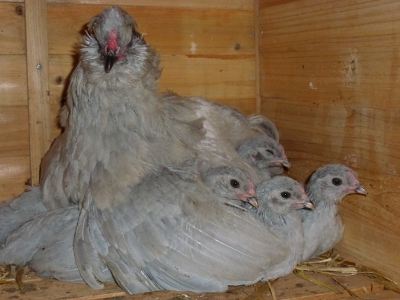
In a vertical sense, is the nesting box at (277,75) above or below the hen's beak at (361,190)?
above

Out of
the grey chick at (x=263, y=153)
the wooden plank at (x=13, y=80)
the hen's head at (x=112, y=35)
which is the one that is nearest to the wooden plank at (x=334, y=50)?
the grey chick at (x=263, y=153)

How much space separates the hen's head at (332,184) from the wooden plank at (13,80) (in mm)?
1479

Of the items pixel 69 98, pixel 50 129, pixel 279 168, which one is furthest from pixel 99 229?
pixel 279 168

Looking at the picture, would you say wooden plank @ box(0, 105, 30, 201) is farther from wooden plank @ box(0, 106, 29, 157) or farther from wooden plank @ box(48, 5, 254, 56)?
wooden plank @ box(48, 5, 254, 56)

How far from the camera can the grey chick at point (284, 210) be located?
7.63ft

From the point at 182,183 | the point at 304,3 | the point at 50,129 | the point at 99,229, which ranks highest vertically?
the point at 304,3

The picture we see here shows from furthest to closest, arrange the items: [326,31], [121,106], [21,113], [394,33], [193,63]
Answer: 1. [193,63]
2. [21,113]
3. [326,31]
4. [121,106]
5. [394,33]

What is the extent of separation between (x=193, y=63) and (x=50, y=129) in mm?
840

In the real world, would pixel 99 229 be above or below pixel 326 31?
below

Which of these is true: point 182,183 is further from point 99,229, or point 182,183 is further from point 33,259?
point 33,259

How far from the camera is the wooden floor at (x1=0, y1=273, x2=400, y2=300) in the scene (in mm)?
2168

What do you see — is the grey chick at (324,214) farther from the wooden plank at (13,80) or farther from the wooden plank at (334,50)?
the wooden plank at (13,80)

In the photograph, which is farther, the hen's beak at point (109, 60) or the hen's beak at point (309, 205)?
the hen's beak at point (309, 205)

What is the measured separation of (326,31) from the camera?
2557mm
